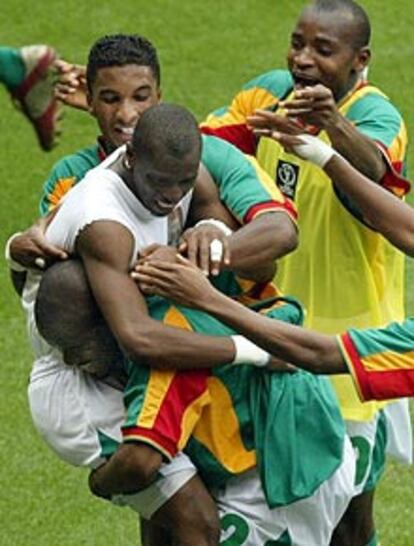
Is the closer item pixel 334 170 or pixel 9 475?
pixel 334 170

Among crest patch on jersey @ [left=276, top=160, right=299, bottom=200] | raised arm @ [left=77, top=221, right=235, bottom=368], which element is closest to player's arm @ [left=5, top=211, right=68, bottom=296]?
raised arm @ [left=77, top=221, right=235, bottom=368]

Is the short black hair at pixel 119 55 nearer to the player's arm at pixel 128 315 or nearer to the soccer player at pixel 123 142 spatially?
the soccer player at pixel 123 142

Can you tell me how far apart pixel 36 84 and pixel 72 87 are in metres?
0.59

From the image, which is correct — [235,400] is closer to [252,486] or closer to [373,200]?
[252,486]

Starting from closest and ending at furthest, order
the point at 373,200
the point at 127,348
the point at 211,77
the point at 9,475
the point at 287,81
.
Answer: the point at 127,348, the point at 373,200, the point at 287,81, the point at 9,475, the point at 211,77

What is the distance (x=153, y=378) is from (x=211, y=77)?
8.79 meters

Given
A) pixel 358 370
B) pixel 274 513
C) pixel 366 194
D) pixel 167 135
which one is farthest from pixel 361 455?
pixel 167 135

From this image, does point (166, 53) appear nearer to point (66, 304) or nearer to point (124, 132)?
point (124, 132)

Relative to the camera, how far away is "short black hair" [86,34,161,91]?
279 inches

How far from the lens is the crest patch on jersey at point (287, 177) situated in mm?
7750

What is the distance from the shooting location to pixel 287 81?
7.85 m

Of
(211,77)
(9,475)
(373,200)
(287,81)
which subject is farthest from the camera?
(211,77)

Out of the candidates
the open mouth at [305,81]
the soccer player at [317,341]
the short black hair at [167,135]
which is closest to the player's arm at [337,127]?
the open mouth at [305,81]

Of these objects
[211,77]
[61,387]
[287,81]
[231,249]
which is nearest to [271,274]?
[231,249]
